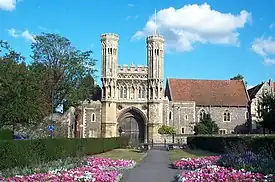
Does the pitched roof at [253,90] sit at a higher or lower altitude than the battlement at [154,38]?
lower

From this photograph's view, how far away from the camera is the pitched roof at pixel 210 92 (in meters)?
77.1

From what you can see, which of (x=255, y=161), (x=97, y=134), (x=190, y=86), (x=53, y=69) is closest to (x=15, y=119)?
(x=53, y=69)

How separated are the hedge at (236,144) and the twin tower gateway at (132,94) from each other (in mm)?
18940

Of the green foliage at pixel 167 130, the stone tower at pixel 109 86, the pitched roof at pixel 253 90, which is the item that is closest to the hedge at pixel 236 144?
the green foliage at pixel 167 130

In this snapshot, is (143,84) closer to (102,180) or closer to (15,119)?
(15,119)

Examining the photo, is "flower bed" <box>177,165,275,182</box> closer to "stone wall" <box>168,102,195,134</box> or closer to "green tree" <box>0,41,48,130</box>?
"green tree" <box>0,41,48,130</box>

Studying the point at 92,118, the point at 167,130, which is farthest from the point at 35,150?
the point at 92,118

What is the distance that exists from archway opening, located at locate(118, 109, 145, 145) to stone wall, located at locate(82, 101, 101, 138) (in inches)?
145

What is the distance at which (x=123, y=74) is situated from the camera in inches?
2928

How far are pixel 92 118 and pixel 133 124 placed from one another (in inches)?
279

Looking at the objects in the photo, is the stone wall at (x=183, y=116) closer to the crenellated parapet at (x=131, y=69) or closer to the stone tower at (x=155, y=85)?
the stone tower at (x=155, y=85)

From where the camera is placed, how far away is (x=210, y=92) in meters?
78.9

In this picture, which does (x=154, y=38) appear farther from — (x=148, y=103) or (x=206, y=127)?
(x=206, y=127)

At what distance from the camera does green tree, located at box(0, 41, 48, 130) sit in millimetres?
35000
